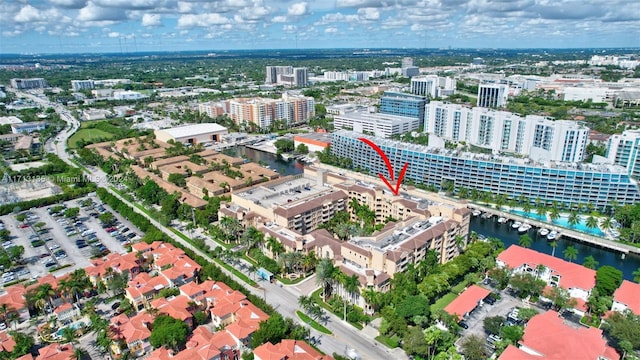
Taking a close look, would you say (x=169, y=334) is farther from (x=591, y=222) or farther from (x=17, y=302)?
(x=591, y=222)

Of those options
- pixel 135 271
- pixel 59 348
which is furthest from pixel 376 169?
pixel 59 348

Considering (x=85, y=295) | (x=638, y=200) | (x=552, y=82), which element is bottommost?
(x=85, y=295)

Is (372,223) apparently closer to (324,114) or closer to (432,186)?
(432,186)

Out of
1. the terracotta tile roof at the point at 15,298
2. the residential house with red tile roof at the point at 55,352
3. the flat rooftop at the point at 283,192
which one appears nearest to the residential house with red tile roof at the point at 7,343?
the residential house with red tile roof at the point at 55,352

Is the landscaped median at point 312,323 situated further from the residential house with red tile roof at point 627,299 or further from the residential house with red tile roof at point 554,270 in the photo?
the residential house with red tile roof at point 627,299

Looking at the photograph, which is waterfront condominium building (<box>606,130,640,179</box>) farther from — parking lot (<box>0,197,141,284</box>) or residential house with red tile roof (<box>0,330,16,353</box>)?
residential house with red tile roof (<box>0,330,16,353</box>)
